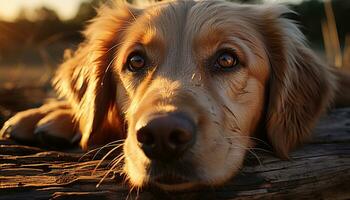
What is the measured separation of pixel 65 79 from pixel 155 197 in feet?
7.12

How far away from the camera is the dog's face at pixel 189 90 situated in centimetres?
246

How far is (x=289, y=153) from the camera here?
338 cm

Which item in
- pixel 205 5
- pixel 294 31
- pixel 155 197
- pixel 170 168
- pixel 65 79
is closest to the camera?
pixel 170 168

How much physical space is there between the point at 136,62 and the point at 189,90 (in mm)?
817

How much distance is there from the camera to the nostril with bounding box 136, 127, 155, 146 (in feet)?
7.73

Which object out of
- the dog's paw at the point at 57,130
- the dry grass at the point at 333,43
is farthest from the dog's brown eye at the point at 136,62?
the dry grass at the point at 333,43

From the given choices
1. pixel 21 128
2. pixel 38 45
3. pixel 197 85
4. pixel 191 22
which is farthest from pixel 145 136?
pixel 38 45

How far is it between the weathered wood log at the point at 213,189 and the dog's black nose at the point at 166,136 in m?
0.31

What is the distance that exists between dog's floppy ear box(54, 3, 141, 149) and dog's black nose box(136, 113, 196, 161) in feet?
4.71

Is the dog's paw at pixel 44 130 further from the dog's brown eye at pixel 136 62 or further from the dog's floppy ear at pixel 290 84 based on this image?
the dog's floppy ear at pixel 290 84

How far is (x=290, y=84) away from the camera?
3793 mm

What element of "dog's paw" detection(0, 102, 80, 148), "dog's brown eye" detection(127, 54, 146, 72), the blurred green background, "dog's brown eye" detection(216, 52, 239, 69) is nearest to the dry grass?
the blurred green background

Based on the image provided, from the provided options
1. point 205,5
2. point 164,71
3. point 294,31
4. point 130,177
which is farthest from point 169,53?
point 294,31

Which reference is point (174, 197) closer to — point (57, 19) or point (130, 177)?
point (130, 177)
